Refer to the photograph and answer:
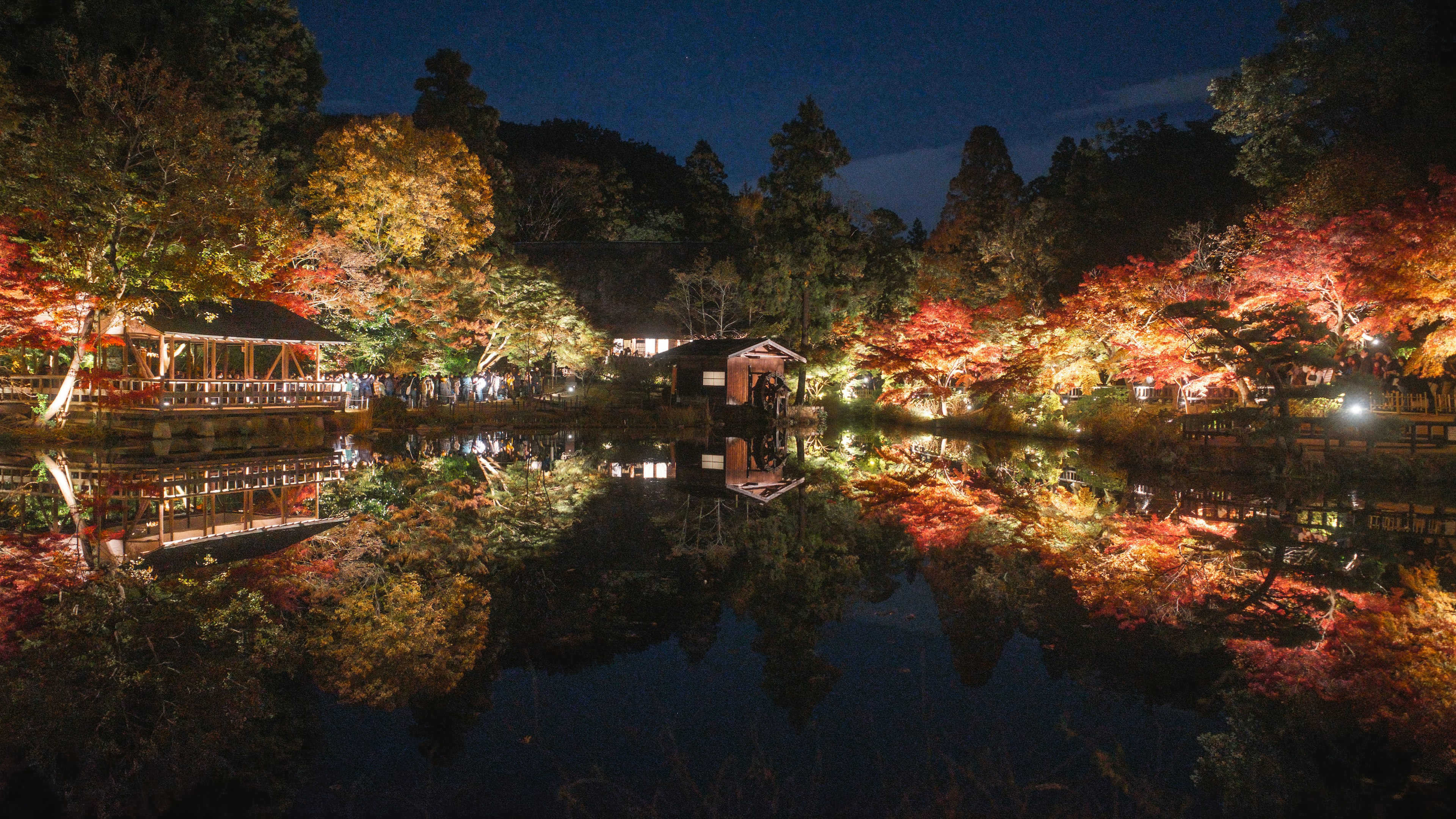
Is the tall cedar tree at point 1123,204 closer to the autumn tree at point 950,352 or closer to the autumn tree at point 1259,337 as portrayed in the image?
the autumn tree at point 950,352

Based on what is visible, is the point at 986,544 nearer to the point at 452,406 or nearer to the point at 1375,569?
the point at 1375,569

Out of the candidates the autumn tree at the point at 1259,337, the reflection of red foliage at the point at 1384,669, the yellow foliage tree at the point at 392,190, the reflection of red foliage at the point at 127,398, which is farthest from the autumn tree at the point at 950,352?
the reflection of red foliage at the point at 127,398

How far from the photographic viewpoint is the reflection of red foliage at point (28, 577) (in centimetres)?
612

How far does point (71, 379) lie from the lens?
17.8m

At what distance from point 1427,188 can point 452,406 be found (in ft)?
83.5

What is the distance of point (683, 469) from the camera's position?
55.5 feet

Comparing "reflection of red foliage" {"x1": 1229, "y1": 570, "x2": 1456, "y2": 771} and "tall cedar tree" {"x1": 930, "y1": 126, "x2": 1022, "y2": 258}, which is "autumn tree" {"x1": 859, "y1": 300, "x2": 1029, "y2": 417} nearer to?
"tall cedar tree" {"x1": 930, "y1": 126, "x2": 1022, "y2": 258}

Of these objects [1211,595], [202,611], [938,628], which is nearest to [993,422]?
[1211,595]

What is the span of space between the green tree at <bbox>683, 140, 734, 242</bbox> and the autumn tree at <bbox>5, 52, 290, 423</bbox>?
28.5 meters

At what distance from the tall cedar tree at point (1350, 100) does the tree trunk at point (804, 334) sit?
14571 millimetres

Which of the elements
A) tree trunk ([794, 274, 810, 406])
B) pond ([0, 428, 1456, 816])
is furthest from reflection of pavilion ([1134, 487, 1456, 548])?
tree trunk ([794, 274, 810, 406])

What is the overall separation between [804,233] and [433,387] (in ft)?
50.3

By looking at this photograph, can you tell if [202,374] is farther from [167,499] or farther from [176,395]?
[167,499]

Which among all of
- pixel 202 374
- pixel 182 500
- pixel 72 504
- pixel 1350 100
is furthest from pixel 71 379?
pixel 1350 100
